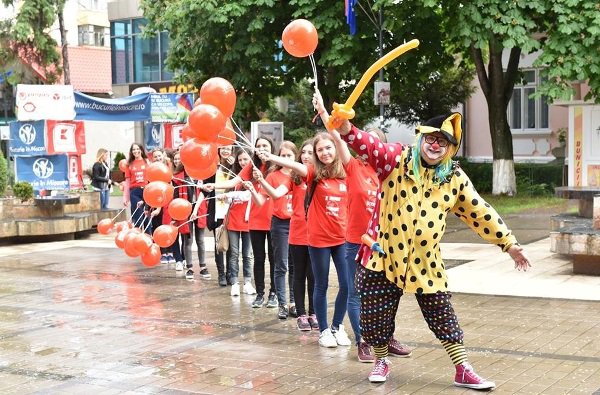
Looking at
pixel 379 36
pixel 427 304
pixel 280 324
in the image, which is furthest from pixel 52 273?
pixel 379 36

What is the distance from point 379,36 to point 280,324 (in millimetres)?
12711

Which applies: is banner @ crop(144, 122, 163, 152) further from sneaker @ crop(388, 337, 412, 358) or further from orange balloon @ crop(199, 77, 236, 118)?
sneaker @ crop(388, 337, 412, 358)

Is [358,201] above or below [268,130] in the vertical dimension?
below

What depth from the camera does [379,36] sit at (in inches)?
808

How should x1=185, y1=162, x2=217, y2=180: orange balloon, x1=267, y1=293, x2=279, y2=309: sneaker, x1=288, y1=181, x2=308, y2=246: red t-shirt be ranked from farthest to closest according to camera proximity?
x1=267, y1=293, x2=279, y2=309: sneaker
x1=288, y1=181, x2=308, y2=246: red t-shirt
x1=185, y1=162, x2=217, y2=180: orange balloon

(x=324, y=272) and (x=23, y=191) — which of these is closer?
(x=324, y=272)

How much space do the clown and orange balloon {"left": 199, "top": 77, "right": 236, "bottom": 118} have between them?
179cm

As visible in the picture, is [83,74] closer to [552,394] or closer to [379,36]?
[379,36]

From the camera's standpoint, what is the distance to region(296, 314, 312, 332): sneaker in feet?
27.9

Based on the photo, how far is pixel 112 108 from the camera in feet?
65.4

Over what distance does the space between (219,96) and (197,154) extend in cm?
51

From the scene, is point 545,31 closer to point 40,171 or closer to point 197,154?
point 40,171

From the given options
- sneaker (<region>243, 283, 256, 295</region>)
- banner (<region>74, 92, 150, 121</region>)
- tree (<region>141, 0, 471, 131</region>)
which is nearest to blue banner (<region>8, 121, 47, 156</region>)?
banner (<region>74, 92, 150, 121</region>)

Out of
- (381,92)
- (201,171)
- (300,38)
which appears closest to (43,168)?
(381,92)
